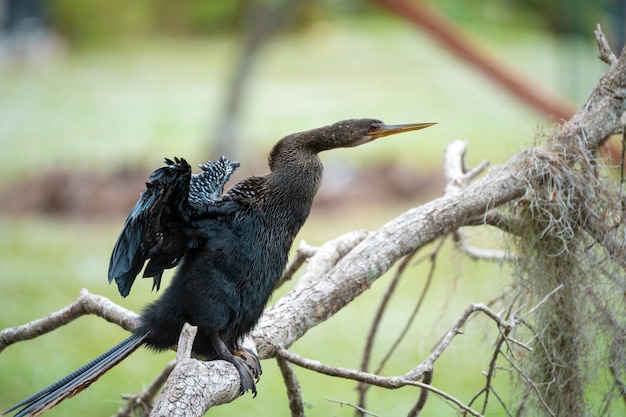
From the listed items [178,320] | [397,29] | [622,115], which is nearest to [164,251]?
[178,320]

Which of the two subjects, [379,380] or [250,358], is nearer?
[379,380]

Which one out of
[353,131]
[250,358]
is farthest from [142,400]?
[353,131]

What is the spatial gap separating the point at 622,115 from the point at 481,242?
2.52m

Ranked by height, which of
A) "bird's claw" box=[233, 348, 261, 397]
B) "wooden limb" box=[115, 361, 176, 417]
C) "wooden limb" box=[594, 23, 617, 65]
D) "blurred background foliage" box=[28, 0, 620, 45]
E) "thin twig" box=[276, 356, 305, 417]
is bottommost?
"thin twig" box=[276, 356, 305, 417]

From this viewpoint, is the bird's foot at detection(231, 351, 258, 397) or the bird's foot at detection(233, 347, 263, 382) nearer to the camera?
the bird's foot at detection(231, 351, 258, 397)

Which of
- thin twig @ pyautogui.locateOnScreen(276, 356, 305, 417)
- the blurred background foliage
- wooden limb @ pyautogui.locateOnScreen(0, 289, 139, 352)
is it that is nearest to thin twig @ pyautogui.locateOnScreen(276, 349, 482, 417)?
thin twig @ pyautogui.locateOnScreen(276, 356, 305, 417)

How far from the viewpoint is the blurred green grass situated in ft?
12.2

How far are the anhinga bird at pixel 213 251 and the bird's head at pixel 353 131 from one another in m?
0.06

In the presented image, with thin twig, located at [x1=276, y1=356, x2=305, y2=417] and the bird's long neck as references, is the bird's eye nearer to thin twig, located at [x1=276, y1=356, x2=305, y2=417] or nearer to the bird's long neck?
the bird's long neck

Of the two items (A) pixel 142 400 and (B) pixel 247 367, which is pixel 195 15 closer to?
(A) pixel 142 400

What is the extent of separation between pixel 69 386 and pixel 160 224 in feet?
1.18

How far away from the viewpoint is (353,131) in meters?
1.93

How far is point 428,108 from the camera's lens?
6.38 meters

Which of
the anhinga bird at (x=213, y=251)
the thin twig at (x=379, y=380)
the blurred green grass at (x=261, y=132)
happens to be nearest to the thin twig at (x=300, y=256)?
the anhinga bird at (x=213, y=251)
